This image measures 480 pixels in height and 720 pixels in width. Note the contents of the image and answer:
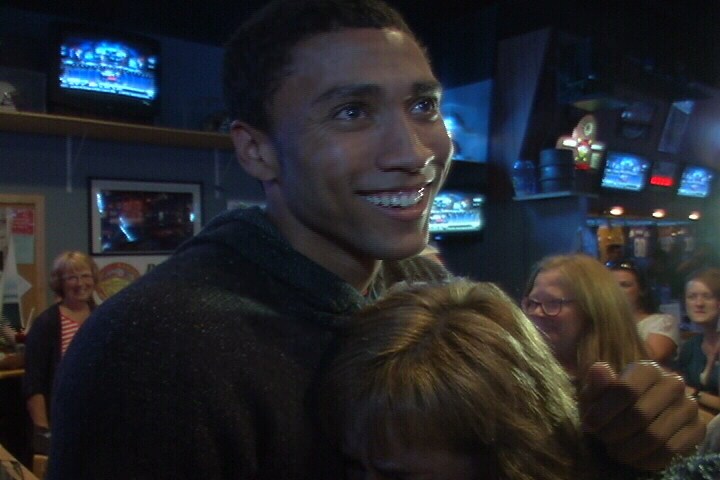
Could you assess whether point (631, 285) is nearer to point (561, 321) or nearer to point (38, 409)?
point (561, 321)

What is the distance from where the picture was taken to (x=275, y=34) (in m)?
0.80

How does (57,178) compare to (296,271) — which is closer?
(296,271)

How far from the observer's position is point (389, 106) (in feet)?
2.51

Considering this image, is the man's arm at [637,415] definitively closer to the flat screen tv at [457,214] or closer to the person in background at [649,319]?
the person in background at [649,319]

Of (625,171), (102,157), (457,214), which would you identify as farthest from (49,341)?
(625,171)

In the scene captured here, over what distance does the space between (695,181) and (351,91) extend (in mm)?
7829

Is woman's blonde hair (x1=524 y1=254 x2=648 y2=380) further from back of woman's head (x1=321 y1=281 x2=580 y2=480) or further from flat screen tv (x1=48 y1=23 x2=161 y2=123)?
flat screen tv (x1=48 y1=23 x2=161 y2=123)

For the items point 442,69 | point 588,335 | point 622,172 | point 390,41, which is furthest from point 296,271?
point 622,172

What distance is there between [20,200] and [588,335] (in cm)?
325

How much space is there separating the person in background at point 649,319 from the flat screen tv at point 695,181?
459 cm

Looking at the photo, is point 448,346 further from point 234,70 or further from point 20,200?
point 20,200

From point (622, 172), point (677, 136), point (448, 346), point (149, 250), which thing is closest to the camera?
point (448, 346)

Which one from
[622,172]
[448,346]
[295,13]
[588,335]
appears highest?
[622,172]

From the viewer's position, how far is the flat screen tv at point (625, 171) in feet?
20.7
